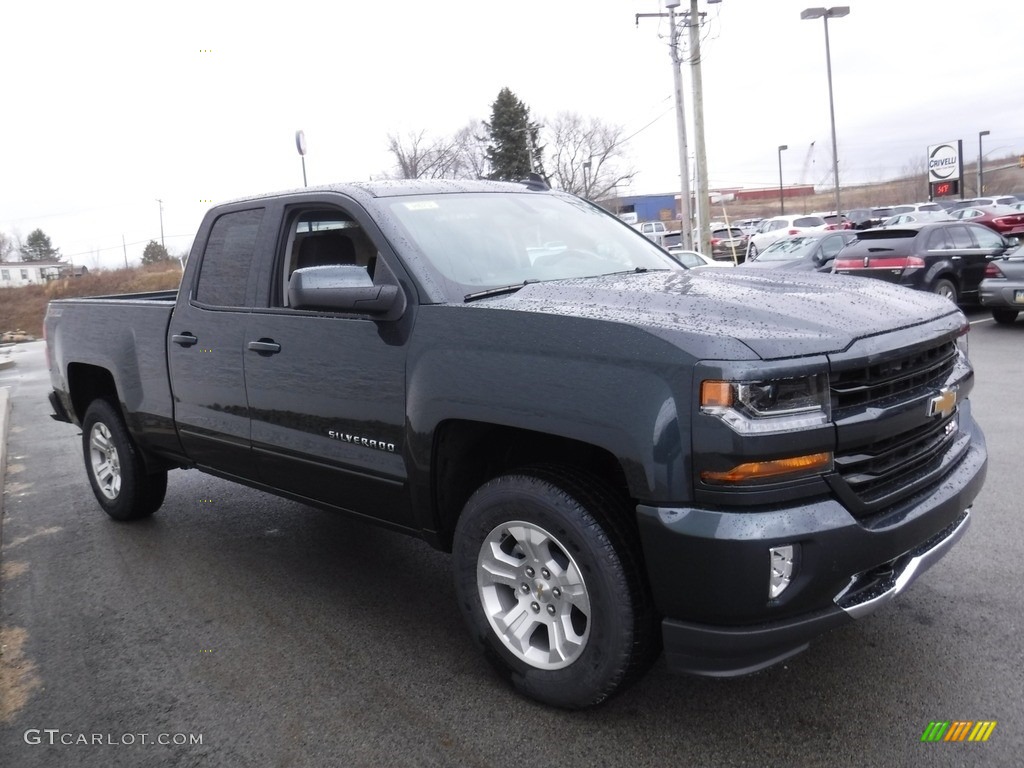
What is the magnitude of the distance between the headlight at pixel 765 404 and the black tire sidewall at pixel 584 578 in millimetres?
594

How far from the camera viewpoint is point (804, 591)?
2564 mm

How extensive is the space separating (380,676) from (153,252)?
3218 inches

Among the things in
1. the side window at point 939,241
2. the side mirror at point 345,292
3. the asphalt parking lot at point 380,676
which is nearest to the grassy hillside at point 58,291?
the side window at point 939,241

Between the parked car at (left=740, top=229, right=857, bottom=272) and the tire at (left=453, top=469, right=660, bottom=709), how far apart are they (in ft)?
44.4

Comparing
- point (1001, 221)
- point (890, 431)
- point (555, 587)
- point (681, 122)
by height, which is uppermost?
point (681, 122)

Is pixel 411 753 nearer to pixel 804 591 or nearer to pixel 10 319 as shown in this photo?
pixel 804 591

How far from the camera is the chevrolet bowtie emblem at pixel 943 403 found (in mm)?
2939

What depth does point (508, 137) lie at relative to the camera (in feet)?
172

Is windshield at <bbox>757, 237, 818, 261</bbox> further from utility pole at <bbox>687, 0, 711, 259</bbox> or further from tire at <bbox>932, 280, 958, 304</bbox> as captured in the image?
utility pole at <bbox>687, 0, 711, 259</bbox>

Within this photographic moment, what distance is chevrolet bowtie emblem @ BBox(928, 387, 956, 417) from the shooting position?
2.94 metres

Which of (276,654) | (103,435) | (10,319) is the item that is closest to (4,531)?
(103,435)

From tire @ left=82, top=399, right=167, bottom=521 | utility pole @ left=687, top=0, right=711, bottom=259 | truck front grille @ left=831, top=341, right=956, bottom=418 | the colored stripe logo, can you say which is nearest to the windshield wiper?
truck front grille @ left=831, top=341, right=956, bottom=418

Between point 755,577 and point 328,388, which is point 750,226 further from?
point 755,577

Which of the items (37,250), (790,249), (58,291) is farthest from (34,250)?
(790,249)
